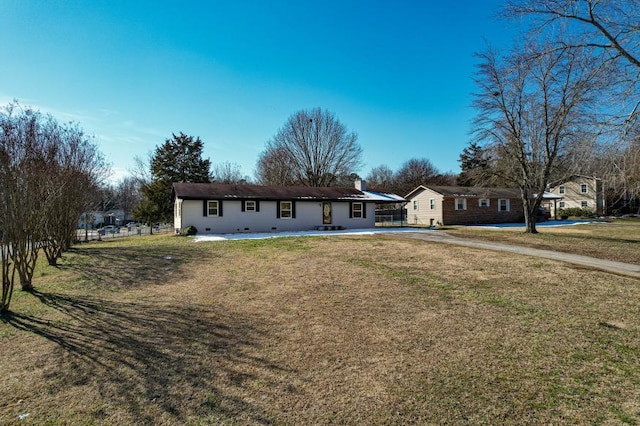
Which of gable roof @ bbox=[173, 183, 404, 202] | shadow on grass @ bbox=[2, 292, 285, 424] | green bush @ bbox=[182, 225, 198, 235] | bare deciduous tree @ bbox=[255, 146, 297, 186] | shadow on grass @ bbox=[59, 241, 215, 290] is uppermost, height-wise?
bare deciduous tree @ bbox=[255, 146, 297, 186]

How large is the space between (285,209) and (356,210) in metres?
5.54

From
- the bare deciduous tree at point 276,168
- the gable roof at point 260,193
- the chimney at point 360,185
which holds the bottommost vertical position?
the gable roof at point 260,193

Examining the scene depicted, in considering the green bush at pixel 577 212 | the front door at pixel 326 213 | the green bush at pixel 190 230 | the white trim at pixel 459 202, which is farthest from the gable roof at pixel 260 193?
the green bush at pixel 577 212

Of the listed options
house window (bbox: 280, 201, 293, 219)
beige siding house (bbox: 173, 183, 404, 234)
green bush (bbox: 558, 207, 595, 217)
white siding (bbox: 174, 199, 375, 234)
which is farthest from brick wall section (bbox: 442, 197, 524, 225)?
house window (bbox: 280, 201, 293, 219)

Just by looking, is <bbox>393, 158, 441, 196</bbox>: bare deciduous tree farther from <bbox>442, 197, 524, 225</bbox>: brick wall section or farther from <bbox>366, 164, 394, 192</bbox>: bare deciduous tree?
<bbox>442, 197, 524, 225</bbox>: brick wall section

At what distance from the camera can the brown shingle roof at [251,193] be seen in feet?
67.5

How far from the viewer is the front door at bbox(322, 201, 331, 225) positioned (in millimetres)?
23797

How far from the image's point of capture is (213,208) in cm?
2092

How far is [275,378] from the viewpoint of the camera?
3.76 m

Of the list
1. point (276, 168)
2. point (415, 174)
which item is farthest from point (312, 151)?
point (415, 174)

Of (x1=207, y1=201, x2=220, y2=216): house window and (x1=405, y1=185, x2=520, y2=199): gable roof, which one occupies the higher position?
(x1=405, y1=185, x2=520, y2=199): gable roof

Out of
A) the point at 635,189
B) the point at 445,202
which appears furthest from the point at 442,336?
the point at 445,202

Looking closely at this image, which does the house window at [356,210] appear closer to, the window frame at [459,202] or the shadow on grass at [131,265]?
the window frame at [459,202]

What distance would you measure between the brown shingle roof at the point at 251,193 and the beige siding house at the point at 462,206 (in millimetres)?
8555
